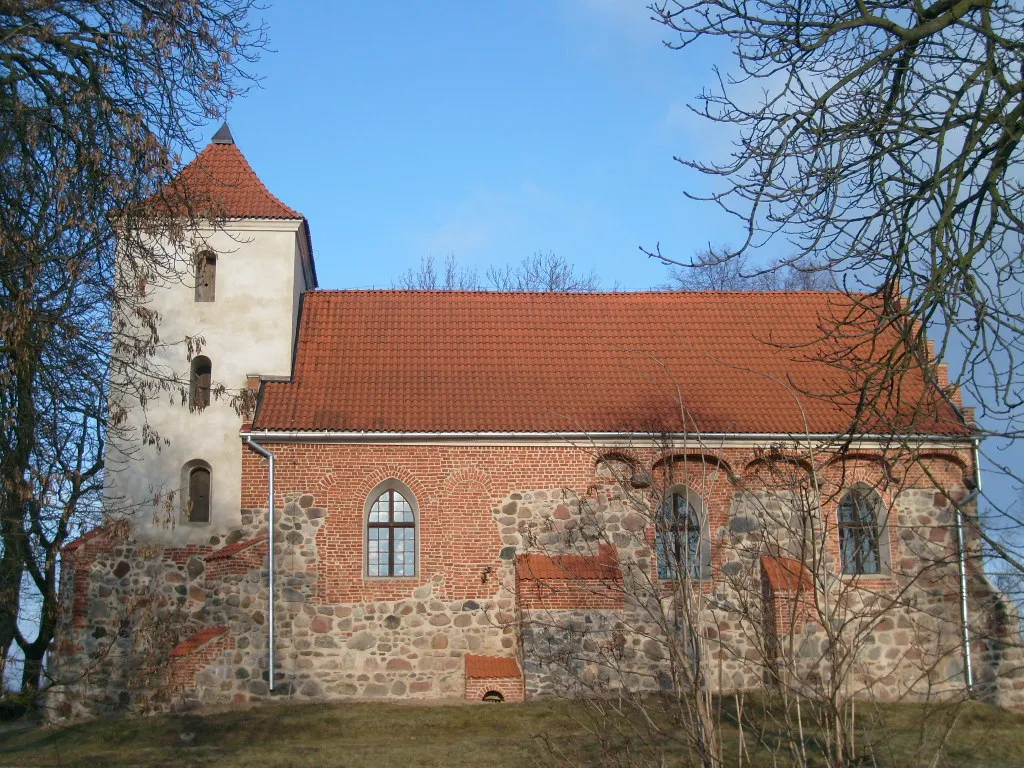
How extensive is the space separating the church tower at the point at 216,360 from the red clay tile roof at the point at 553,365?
72 cm

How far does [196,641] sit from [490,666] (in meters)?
4.26

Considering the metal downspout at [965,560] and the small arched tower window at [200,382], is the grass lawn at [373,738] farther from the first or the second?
the small arched tower window at [200,382]

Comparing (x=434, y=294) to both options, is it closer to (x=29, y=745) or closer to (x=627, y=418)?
(x=627, y=418)

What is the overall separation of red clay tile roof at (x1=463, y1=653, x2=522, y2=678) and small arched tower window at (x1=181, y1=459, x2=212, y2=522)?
4621 mm

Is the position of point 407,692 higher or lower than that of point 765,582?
lower

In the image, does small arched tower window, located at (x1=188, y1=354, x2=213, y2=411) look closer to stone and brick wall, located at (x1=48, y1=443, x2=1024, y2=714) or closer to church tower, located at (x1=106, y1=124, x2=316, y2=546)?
church tower, located at (x1=106, y1=124, x2=316, y2=546)

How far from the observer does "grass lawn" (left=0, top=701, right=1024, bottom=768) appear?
38.8ft

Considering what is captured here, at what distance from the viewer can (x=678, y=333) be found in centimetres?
1828

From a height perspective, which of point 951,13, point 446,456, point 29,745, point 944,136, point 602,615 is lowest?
point 29,745

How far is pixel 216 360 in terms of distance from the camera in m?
16.6

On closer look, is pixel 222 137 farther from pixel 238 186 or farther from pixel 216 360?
pixel 216 360

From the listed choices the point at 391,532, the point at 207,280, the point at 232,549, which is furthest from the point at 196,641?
the point at 207,280

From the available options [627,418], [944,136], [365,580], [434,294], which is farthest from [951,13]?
[434,294]

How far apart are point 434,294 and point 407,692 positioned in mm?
7289
